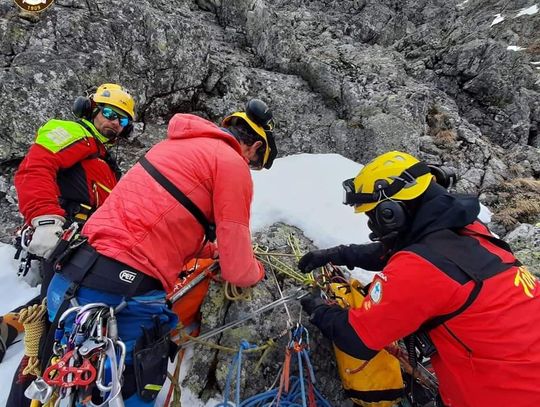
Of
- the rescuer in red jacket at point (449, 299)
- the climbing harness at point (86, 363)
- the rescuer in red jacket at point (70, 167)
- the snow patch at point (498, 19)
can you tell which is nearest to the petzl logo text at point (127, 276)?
the climbing harness at point (86, 363)

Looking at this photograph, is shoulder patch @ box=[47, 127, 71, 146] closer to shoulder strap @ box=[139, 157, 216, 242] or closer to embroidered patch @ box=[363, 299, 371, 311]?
shoulder strap @ box=[139, 157, 216, 242]

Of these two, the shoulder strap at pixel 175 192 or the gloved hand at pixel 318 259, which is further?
the gloved hand at pixel 318 259

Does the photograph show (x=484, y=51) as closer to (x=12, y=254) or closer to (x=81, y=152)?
(x=81, y=152)

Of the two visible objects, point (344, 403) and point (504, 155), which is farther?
point (504, 155)

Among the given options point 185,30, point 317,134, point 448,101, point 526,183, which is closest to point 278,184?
point 317,134

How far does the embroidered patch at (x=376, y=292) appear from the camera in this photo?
2.43 metres

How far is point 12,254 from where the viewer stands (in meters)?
4.95

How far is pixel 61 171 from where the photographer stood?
150 inches

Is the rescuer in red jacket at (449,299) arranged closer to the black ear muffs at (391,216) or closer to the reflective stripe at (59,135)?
the black ear muffs at (391,216)

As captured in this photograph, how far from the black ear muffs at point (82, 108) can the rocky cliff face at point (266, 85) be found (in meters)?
2.38

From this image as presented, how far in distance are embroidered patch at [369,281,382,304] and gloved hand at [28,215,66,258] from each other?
8.60 ft

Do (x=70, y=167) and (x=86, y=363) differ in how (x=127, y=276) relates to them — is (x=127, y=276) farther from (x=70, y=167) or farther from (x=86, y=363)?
(x=70, y=167)

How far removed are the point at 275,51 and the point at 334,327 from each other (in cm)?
806

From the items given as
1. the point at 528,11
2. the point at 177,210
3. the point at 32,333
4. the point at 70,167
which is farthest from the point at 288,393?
the point at 528,11
